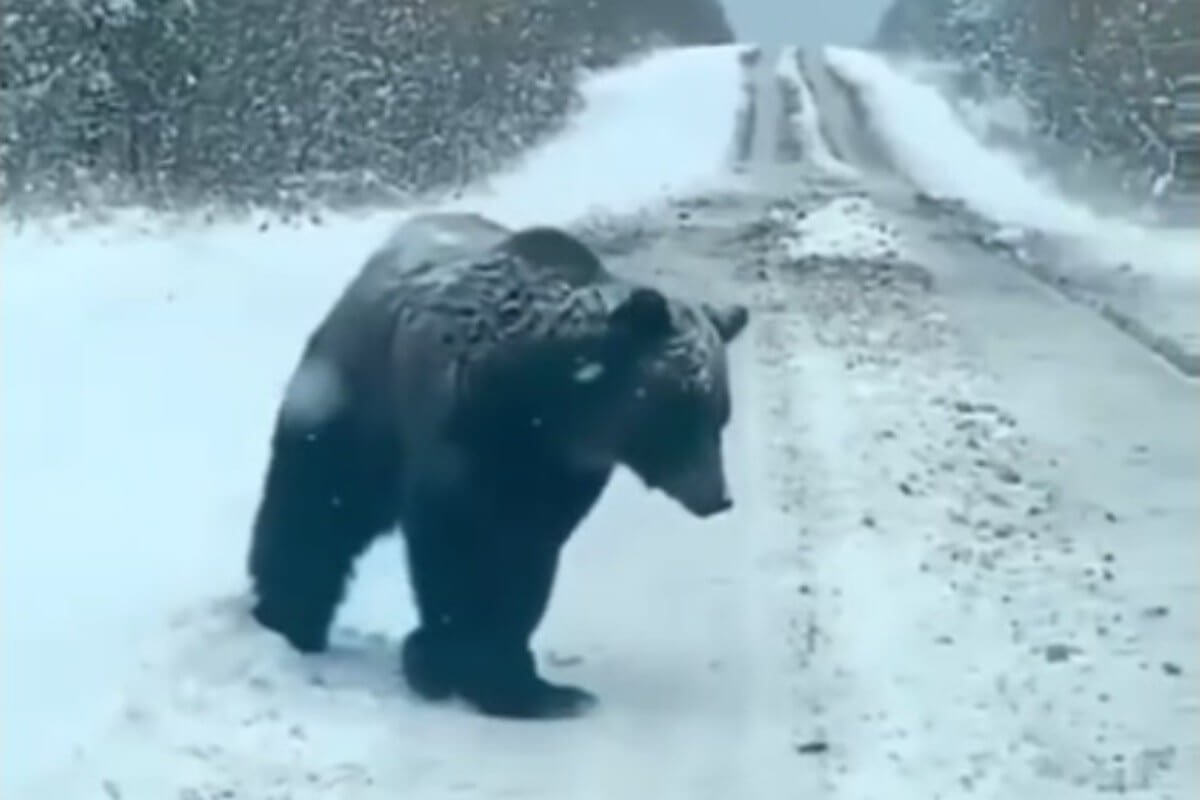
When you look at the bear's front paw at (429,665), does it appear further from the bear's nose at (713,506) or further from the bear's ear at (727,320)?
the bear's ear at (727,320)

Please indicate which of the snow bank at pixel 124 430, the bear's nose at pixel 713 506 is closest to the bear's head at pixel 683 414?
the bear's nose at pixel 713 506

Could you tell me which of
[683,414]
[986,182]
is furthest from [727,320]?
[986,182]

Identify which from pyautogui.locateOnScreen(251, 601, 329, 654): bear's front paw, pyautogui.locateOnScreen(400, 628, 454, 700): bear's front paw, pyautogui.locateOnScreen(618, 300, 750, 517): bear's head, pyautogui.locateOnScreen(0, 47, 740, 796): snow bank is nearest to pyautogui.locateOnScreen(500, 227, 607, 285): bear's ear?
pyautogui.locateOnScreen(618, 300, 750, 517): bear's head

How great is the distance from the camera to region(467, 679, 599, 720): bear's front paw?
8.55m

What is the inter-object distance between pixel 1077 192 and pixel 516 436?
3212 cm

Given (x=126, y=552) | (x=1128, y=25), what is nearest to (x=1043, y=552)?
(x=126, y=552)

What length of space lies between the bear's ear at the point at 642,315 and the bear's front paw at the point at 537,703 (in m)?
1.03

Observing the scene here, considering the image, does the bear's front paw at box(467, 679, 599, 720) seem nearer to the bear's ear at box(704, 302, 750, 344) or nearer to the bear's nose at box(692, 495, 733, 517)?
the bear's nose at box(692, 495, 733, 517)

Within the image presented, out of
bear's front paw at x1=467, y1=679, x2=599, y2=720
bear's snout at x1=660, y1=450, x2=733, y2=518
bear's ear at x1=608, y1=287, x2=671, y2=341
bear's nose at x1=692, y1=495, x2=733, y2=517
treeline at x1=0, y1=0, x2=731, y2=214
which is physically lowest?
treeline at x1=0, y1=0, x2=731, y2=214

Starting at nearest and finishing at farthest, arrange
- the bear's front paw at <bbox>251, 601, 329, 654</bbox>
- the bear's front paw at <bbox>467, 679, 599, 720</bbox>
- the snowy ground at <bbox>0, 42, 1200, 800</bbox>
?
the snowy ground at <bbox>0, 42, 1200, 800</bbox>, the bear's front paw at <bbox>467, 679, 599, 720</bbox>, the bear's front paw at <bbox>251, 601, 329, 654</bbox>

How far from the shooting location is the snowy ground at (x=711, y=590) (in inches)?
320

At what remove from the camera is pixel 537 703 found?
8633 mm

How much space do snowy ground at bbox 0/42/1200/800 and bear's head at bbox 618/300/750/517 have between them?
0.64 metres

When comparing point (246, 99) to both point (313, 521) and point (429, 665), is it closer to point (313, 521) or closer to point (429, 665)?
point (313, 521)
